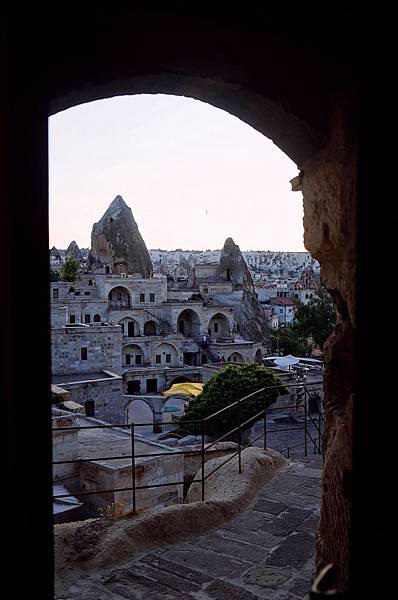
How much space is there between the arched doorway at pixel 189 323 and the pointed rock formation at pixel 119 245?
11.5 m

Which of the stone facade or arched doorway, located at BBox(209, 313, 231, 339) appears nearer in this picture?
the stone facade

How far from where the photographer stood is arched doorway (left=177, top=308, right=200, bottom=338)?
151 feet

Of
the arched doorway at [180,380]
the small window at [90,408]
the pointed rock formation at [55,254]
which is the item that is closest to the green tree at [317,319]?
the arched doorway at [180,380]

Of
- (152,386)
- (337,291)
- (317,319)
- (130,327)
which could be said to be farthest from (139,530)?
(130,327)

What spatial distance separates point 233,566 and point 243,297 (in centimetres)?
4684

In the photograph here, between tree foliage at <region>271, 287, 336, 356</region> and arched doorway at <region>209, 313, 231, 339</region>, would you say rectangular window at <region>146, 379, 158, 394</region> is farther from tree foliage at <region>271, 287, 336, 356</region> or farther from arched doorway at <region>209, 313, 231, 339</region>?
arched doorway at <region>209, 313, 231, 339</region>

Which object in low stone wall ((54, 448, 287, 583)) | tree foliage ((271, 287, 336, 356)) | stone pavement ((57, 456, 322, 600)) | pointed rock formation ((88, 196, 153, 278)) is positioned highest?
pointed rock formation ((88, 196, 153, 278))

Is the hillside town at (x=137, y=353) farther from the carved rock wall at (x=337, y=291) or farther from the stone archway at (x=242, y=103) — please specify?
the stone archway at (x=242, y=103)

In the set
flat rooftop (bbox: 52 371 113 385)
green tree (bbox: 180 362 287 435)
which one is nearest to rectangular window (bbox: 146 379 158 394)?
flat rooftop (bbox: 52 371 113 385)

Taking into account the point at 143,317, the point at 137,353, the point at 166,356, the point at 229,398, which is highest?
the point at 143,317

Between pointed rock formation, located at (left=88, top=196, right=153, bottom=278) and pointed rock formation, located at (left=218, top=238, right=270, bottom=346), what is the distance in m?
8.96

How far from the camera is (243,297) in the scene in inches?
1988

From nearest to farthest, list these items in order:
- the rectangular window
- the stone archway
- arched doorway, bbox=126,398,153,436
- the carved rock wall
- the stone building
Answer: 1. the stone archway
2. the carved rock wall
3. the stone building
4. arched doorway, bbox=126,398,153,436
5. the rectangular window

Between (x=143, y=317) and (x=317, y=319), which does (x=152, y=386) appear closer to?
(x=143, y=317)
